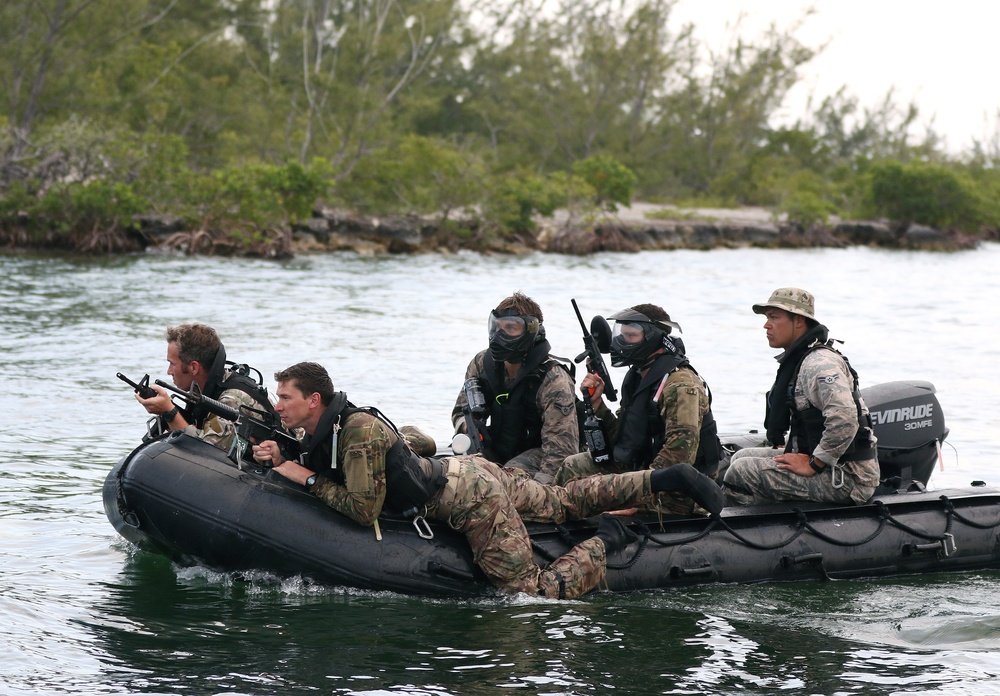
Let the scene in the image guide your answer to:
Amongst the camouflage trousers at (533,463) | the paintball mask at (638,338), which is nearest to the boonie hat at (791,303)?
the paintball mask at (638,338)

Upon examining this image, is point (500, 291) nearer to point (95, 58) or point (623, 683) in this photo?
point (95, 58)

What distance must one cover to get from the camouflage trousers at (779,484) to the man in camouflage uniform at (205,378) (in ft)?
8.98

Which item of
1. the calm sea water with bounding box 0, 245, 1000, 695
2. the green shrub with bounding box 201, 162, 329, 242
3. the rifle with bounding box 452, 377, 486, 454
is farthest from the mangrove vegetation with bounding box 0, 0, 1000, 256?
the rifle with bounding box 452, 377, 486, 454

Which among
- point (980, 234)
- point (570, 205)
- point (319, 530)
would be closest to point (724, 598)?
point (319, 530)

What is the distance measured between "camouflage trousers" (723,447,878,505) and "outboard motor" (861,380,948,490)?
20.6 inches

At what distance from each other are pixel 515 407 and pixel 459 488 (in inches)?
42.7

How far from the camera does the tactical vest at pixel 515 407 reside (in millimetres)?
7410

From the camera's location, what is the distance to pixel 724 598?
701 centimetres

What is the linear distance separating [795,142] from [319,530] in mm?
49415

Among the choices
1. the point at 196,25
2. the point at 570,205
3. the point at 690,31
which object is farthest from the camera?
the point at 690,31

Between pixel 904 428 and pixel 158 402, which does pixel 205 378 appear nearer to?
pixel 158 402

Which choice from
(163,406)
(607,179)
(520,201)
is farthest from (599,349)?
(607,179)

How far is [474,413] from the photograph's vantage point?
7582 millimetres

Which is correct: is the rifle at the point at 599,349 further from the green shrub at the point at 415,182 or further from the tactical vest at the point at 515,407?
the green shrub at the point at 415,182
